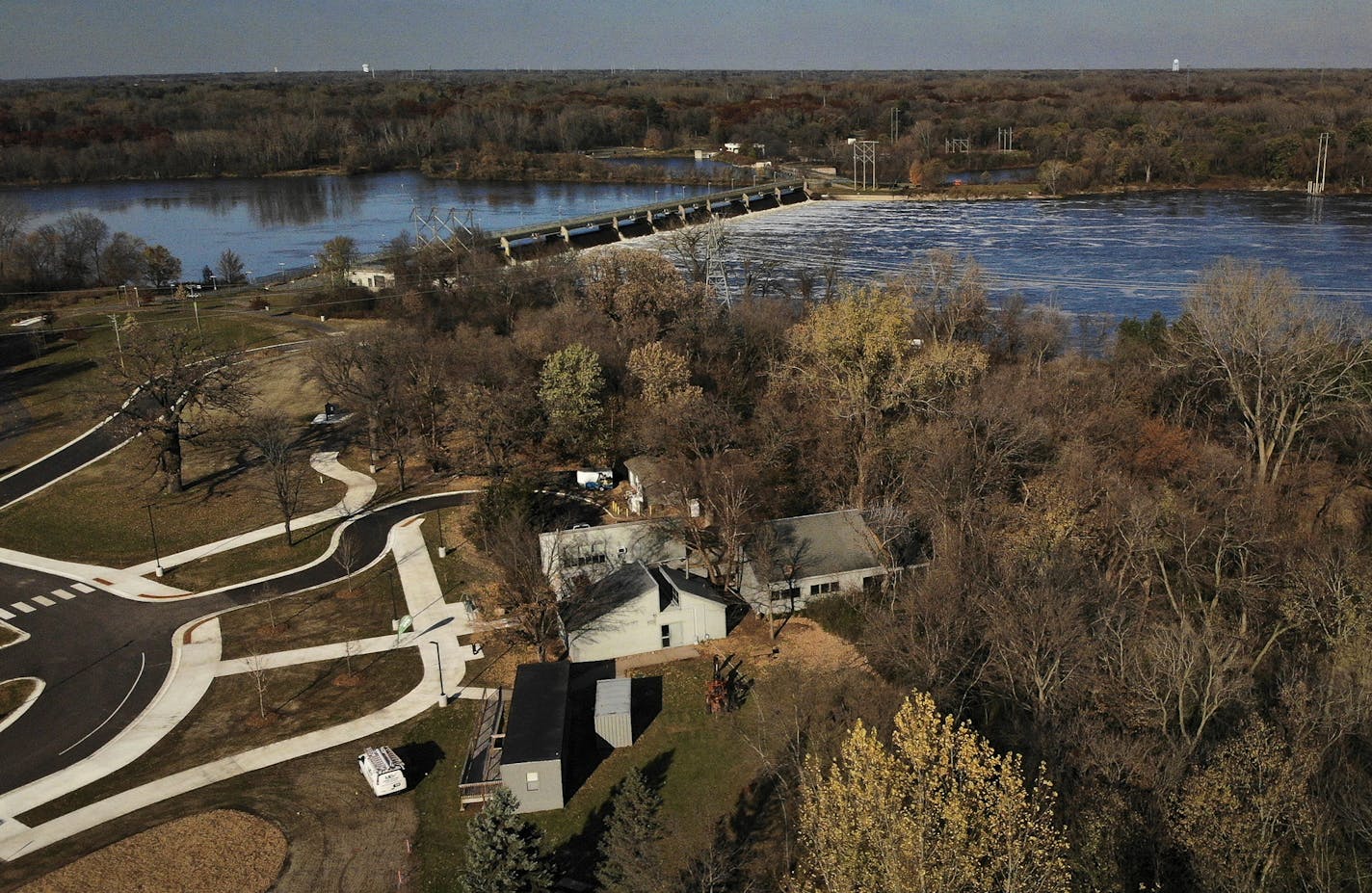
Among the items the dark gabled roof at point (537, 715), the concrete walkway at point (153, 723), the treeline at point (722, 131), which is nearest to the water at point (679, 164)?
the treeline at point (722, 131)

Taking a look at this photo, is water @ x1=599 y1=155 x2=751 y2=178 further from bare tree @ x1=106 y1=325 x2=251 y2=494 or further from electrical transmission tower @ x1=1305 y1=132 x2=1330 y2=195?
bare tree @ x1=106 y1=325 x2=251 y2=494

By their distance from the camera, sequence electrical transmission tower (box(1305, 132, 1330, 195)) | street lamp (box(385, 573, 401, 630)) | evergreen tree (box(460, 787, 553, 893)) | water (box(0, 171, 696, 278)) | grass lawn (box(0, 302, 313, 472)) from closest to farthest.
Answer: evergreen tree (box(460, 787, 553, 893)), street lamp (box(385, 573, 401, 630)), grass lawn (box(0, 302, 313, 472)), water (box(0, 171, 696, 278)), electrical transmission tower (box(1305, 132, 1330, 195))

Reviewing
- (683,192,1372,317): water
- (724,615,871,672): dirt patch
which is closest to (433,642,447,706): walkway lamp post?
(724,615,871,672): dirt patch

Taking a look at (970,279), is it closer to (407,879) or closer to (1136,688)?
(1136,688)

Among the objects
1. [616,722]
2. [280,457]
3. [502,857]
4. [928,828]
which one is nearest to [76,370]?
[280,457]

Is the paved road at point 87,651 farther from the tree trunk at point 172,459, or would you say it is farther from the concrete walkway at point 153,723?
the tree trunk at point 172,459

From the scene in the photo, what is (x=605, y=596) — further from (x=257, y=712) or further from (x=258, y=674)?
(x=257, y=712)

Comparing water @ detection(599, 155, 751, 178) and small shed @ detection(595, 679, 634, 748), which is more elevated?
water @ detection(599, 155, 751, 178)
